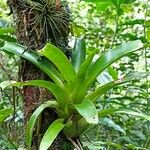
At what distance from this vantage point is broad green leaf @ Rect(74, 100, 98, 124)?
1.04 m

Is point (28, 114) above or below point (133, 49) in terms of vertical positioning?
below

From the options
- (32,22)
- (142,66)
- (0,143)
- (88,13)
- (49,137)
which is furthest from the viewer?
(88,13)

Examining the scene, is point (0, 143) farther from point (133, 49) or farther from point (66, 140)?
point (133, 49)

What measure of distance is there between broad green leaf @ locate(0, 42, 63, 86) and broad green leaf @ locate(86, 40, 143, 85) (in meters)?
0.11

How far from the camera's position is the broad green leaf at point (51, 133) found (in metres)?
1.09

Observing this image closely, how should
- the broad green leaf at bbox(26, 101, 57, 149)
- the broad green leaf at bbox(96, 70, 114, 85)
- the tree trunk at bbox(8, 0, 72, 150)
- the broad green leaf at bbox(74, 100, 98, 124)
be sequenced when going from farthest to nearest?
the broad green leaf at bbox(96, 70, 114, 85)
the tree trunk at bbox(8, 0, 72, 150)
the broad green leaf at bbox(26, 101, 57, 149)
the broad green leaf at bbox(74, 100, 98, 124)

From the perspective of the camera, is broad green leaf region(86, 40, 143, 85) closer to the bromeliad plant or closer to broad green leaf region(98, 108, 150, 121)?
the bromeliad plant

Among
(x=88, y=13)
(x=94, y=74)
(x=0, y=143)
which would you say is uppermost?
(x=88, y=13)

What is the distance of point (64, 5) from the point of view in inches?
56.5

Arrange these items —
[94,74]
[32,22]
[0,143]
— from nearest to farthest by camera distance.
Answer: [94,74] < [32,22] < [0,143]

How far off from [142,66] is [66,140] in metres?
1.60

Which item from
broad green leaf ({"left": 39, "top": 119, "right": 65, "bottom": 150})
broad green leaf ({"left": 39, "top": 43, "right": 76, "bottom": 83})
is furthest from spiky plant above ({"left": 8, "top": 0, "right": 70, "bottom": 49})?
broad green leaf ({"left": 39, "top": 119, "right": 65, "bottom": 150})

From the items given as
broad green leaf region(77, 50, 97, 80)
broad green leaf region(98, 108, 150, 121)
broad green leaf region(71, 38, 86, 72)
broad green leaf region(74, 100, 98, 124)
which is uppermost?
broad green leaf region(71, 38, 86, 72)

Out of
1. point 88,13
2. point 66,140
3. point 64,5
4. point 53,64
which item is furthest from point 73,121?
point 88,13
